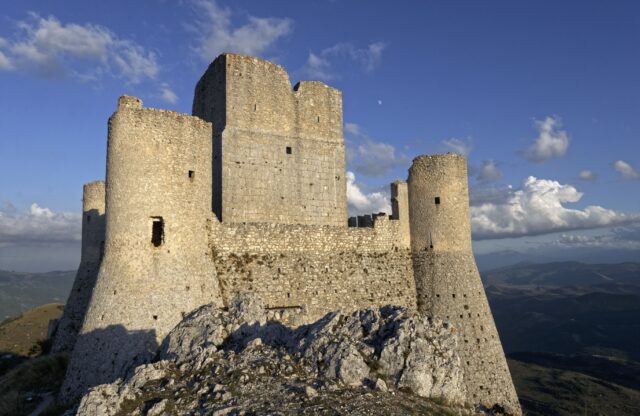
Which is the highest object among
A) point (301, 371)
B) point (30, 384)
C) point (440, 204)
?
point (440, 204)

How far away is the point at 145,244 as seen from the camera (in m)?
16.8

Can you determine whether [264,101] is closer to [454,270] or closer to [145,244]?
[145,244]

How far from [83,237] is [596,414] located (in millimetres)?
48584

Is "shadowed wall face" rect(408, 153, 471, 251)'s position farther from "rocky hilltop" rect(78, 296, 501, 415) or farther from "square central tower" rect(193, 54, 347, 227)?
"rocky hilltop" rect(78, 296, 501, 415)

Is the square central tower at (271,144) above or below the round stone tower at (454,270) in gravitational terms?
above

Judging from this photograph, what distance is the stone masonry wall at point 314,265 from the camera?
19781mm

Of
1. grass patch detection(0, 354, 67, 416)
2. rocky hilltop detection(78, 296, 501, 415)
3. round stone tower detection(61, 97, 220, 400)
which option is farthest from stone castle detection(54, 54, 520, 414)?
rocky hilltop detection(78, 296, 501, 415)

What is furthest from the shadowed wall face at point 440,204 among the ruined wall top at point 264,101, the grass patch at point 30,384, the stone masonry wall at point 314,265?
the grass patch at point 30,384

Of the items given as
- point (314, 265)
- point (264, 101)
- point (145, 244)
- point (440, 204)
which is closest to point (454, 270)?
point (440, 204)

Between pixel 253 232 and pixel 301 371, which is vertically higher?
pixel 253 232

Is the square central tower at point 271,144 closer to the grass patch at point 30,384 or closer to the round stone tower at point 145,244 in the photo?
the round stone tower at point 145,244

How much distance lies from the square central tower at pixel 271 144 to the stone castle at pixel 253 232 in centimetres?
6

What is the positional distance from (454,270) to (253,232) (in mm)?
10360

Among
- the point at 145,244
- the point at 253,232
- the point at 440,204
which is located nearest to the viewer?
the point at 145,244
